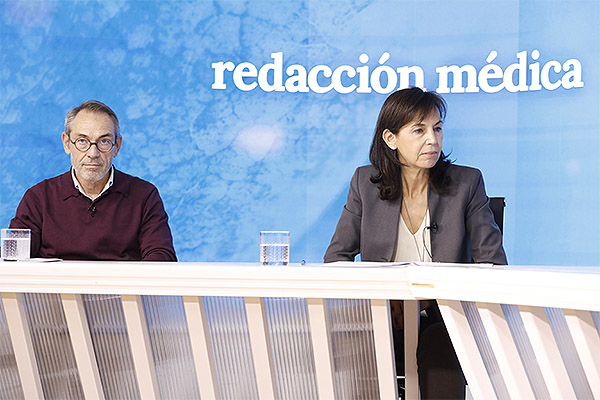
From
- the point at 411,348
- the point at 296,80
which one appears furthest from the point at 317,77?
the point at 411,348

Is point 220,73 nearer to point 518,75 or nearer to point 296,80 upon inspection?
point 296,80

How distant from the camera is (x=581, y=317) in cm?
124

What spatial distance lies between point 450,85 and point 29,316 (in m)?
3.11

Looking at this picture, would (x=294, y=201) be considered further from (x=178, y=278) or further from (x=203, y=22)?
(x=178, y=278)

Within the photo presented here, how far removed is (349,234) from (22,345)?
1.01m

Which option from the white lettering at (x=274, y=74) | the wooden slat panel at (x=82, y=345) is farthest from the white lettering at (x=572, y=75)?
the wooden slat panel at (x=82, y=345)

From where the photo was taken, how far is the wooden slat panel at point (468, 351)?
139 cm

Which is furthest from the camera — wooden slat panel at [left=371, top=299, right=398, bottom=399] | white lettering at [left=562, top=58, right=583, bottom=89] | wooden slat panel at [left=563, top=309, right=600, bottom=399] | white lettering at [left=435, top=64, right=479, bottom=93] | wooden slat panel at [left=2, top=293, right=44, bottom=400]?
white lettering at [left=435, top=64, right=479, bottom=93]

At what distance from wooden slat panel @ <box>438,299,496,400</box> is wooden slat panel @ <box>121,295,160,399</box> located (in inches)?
25.5

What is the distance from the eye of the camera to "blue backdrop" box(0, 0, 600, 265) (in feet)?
13.5

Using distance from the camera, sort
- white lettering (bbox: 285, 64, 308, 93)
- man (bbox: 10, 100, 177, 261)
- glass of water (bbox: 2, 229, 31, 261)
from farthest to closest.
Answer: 1. white lettering (bbox: 285, 64, 308, 93)
2. man (bbox: 10, 100, 177, 261)
3. glass of water (bbox: 2, 229, 31, 261)

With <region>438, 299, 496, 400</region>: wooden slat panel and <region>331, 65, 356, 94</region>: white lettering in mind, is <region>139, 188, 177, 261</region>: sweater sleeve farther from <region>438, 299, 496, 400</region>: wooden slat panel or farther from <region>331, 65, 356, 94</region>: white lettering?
→ <region>331, 65, 356, 94</region>: white lettering

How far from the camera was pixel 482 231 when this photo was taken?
212 cm

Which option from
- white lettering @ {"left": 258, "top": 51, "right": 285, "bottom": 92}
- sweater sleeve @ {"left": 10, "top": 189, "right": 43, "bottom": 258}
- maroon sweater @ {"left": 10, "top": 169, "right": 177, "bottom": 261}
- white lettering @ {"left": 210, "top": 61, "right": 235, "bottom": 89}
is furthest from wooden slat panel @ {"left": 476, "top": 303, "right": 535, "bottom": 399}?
white lettering @ {"left": 210, "top": 61, "right": 235, "bottom": 89}
